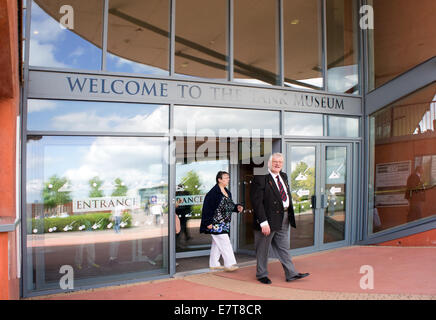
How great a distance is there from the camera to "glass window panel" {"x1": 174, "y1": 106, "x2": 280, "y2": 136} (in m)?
6.47

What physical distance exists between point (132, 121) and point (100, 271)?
2.27 m

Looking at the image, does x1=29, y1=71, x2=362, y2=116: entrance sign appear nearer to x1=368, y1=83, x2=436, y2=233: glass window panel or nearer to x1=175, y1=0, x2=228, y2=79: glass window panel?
x1=175, y1=0, x2=228, y2=79: glass window panel

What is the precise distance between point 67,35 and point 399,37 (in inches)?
255

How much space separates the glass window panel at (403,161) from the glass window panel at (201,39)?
3624 mm

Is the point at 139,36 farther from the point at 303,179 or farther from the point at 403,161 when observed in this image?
the point at 403,161

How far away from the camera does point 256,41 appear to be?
24.8 feet

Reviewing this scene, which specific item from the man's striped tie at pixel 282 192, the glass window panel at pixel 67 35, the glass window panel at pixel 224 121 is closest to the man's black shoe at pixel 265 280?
the man's striped tie at pixel 282 192

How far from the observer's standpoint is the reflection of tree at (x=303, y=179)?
758cm

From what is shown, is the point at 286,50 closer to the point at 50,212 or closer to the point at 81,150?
the point at 81,150

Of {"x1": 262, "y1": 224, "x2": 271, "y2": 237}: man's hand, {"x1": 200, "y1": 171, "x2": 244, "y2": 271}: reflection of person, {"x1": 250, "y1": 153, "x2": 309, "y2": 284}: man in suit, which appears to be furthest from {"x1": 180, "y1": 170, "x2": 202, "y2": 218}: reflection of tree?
{"x1": 262, "y1": 224, "x2": 271, "y2": 237}: man's hand

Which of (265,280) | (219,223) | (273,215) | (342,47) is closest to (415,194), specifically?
(342,47)

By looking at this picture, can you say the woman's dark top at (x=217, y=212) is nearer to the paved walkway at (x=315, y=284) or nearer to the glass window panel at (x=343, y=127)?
the paved walkway at (x=315, y=284)
